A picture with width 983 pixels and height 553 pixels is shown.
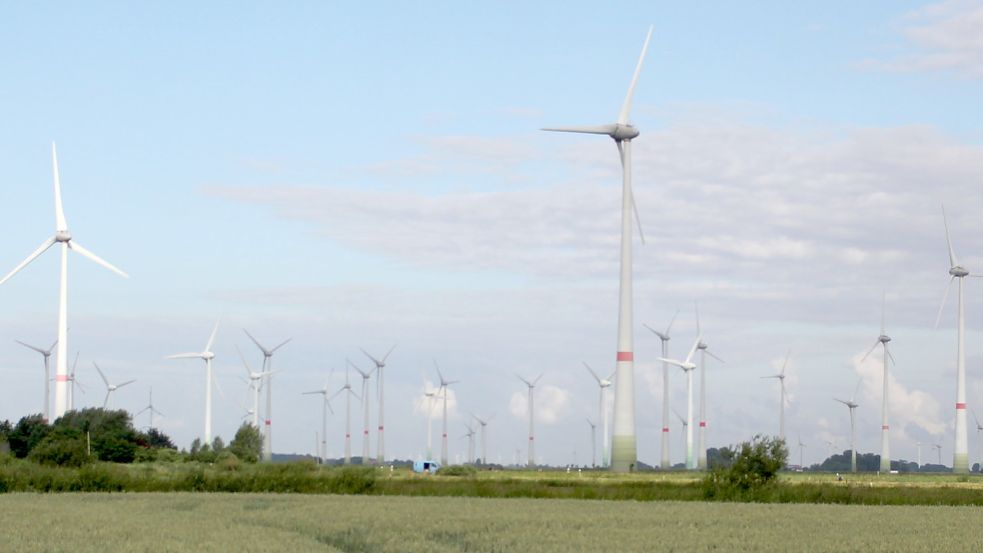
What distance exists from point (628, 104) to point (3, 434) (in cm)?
8127

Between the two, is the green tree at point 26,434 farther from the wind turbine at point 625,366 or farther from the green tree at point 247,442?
the wind turbine at point 625,366

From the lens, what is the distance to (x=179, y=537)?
165 ft

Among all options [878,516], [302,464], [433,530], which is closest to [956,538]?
[878,516]

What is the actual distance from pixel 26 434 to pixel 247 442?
2529 centimetres

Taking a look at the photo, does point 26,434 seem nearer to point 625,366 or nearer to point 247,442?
point 247,442

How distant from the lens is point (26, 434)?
161750mm

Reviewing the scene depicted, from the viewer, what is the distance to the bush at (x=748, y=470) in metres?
85.4

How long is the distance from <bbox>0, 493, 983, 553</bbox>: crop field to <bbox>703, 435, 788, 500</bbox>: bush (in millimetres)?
11124

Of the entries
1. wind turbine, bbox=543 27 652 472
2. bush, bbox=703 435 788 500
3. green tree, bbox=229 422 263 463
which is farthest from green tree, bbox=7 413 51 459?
bush, bbox=703 435 788 500

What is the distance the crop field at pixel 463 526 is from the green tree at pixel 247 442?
88.6 m

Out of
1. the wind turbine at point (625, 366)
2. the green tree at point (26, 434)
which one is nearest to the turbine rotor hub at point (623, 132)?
the wind turbine at point (625, 366)

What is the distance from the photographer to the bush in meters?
85.4

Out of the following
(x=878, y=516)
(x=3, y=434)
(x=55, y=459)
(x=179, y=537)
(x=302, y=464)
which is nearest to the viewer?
(x=179, y=537)

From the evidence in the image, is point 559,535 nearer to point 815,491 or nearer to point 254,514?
point 254,514
